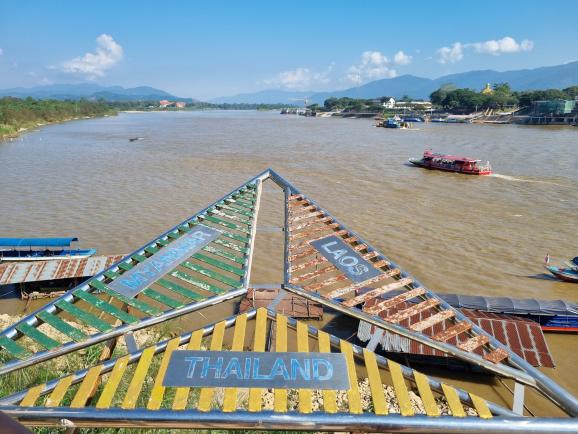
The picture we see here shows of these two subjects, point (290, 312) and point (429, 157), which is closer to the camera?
point (290, 312)

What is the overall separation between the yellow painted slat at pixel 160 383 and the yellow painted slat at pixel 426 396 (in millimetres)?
1896

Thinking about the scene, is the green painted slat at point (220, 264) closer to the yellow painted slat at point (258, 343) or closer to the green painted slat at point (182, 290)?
the green painted slat at point (182, 290)

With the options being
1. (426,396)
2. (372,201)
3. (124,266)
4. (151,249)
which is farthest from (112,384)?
(372,201)

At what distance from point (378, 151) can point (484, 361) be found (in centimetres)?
4102

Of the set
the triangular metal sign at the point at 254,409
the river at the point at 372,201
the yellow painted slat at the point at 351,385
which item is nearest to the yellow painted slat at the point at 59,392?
the triangular metal sign at the point at 254,409

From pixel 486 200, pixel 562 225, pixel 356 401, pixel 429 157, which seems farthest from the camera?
pixel 429 157

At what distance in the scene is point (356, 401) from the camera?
2.94m

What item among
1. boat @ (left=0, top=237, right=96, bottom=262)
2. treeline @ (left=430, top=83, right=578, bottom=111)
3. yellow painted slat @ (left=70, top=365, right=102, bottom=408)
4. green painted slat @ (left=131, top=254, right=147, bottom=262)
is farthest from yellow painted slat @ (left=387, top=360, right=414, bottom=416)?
treeline @ (left=430, top=83, right=578, bottom=111)

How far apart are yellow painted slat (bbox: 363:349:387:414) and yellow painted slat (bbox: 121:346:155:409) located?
172cm

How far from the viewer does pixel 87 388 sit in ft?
10.3

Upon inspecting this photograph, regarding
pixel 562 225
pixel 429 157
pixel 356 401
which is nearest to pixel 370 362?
pixel 356 401

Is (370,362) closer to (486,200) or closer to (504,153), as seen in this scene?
(486,200)

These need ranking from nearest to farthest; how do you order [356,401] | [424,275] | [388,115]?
[356,401] < [424,275] < [388,115]

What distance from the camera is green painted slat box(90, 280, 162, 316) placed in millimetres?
→ 4066
